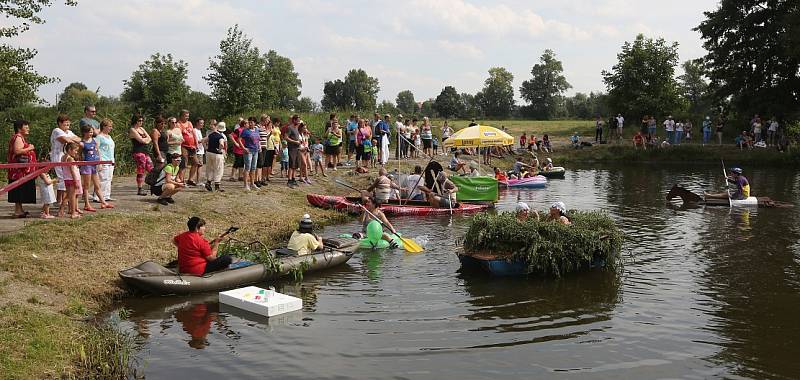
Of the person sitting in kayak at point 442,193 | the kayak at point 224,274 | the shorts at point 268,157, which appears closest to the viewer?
the kayak at point 224,274

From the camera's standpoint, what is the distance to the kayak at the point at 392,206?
20.1m

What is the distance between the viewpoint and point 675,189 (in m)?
24.4

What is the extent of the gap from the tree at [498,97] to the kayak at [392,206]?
272 feet

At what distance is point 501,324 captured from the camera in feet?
34.6

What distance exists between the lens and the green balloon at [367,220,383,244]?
619 inches

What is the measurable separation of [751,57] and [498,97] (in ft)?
200

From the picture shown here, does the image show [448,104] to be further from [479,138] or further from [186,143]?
[186,143]

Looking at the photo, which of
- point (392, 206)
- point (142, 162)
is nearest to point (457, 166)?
point (392, 206)

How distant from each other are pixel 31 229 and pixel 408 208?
11.0 meters

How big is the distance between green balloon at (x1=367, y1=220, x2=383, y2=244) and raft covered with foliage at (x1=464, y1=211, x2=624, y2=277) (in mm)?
2666

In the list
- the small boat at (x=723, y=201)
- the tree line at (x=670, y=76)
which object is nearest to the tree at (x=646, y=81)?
the tree line at (x=670, y=76)

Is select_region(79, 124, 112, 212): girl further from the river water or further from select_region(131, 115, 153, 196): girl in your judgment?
the river water

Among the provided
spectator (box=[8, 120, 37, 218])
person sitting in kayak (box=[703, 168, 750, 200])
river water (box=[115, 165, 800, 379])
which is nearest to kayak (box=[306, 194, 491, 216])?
river water (box=[115, 165, 800, 379])

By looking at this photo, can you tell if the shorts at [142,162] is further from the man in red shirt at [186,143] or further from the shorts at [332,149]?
the shorts at [332,149]
